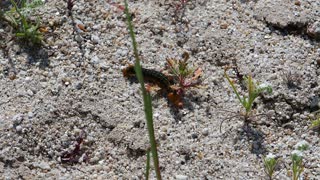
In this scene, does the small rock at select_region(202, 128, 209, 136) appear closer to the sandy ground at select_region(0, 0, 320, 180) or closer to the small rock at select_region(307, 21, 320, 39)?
the sandy ground at select_region(0, 0, 320, 180)

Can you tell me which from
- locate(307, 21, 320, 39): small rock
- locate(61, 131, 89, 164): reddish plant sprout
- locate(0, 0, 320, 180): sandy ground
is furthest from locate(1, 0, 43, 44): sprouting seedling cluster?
locate(307, 21, 320, 39): small rock

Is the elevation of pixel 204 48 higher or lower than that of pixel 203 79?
higher

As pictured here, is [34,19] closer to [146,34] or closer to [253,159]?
[146,34]

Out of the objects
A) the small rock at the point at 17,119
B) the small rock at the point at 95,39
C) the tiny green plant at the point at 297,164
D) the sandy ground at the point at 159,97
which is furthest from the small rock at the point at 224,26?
the small rock at the point at 17,119

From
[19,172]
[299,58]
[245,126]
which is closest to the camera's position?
[19,172]

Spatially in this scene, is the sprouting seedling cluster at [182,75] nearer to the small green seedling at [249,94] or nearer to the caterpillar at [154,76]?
the caterpillar at [154,76]

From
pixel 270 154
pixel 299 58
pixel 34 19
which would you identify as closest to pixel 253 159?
pixel 270 154
